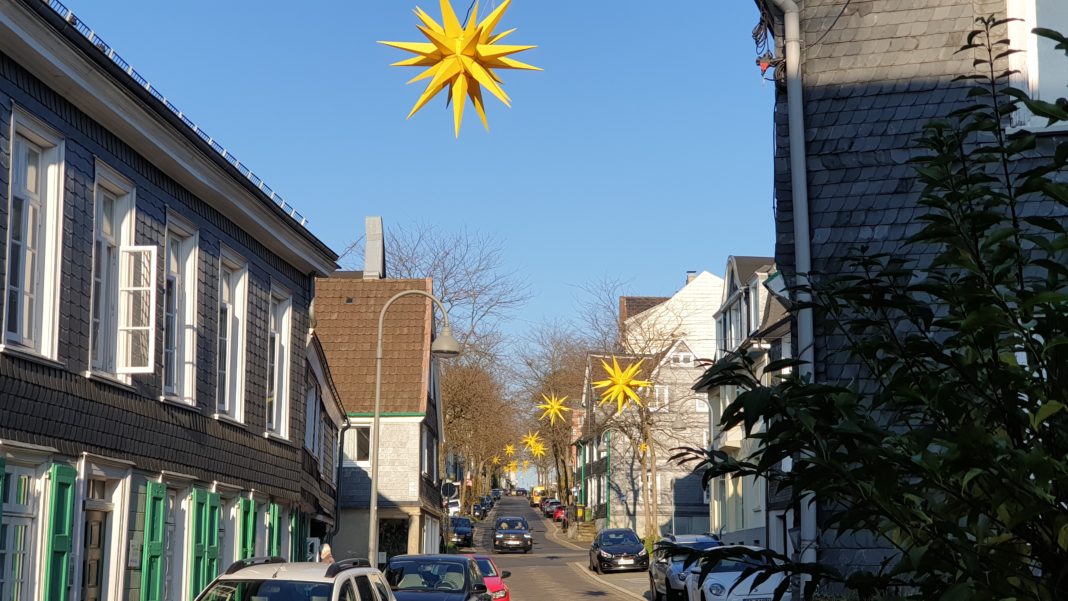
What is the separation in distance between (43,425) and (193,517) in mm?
5310

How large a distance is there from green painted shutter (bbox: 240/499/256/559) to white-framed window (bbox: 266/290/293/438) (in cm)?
170

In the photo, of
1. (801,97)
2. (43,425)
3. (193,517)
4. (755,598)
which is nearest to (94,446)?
(43,425)

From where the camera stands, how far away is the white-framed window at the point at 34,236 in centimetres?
1291

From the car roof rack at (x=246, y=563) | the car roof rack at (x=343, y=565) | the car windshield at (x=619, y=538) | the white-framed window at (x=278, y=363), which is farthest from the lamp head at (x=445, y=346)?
the car windshield at (x=619, y=538)

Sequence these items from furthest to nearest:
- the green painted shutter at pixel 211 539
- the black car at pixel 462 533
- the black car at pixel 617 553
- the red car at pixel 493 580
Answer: the black car at pixel 462 533
the black car at pixel 617 553
the red car at pixel 493 580
the green painted shutter at pixel 211 539

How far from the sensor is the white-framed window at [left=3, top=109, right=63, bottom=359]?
12.9 meters

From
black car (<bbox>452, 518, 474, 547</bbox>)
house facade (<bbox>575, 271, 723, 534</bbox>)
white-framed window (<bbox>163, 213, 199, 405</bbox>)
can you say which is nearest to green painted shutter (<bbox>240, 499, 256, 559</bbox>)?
white-framed window (<bbox>163, 213, 199, 405</bbox>)

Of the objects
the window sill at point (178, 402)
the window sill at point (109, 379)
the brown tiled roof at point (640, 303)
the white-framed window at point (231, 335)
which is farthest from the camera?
the brown tiled roof at point (640, 303)

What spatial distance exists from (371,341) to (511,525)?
66.4 feet

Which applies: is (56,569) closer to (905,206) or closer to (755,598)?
(905,206)

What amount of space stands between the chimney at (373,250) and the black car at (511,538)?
14722 mm

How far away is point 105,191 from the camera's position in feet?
51.1

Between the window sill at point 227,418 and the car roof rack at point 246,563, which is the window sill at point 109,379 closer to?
the window sill at point 227,418

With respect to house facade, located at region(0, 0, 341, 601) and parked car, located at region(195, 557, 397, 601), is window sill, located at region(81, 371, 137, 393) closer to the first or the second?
house facade, located at region(0, 0, 341, 601)
